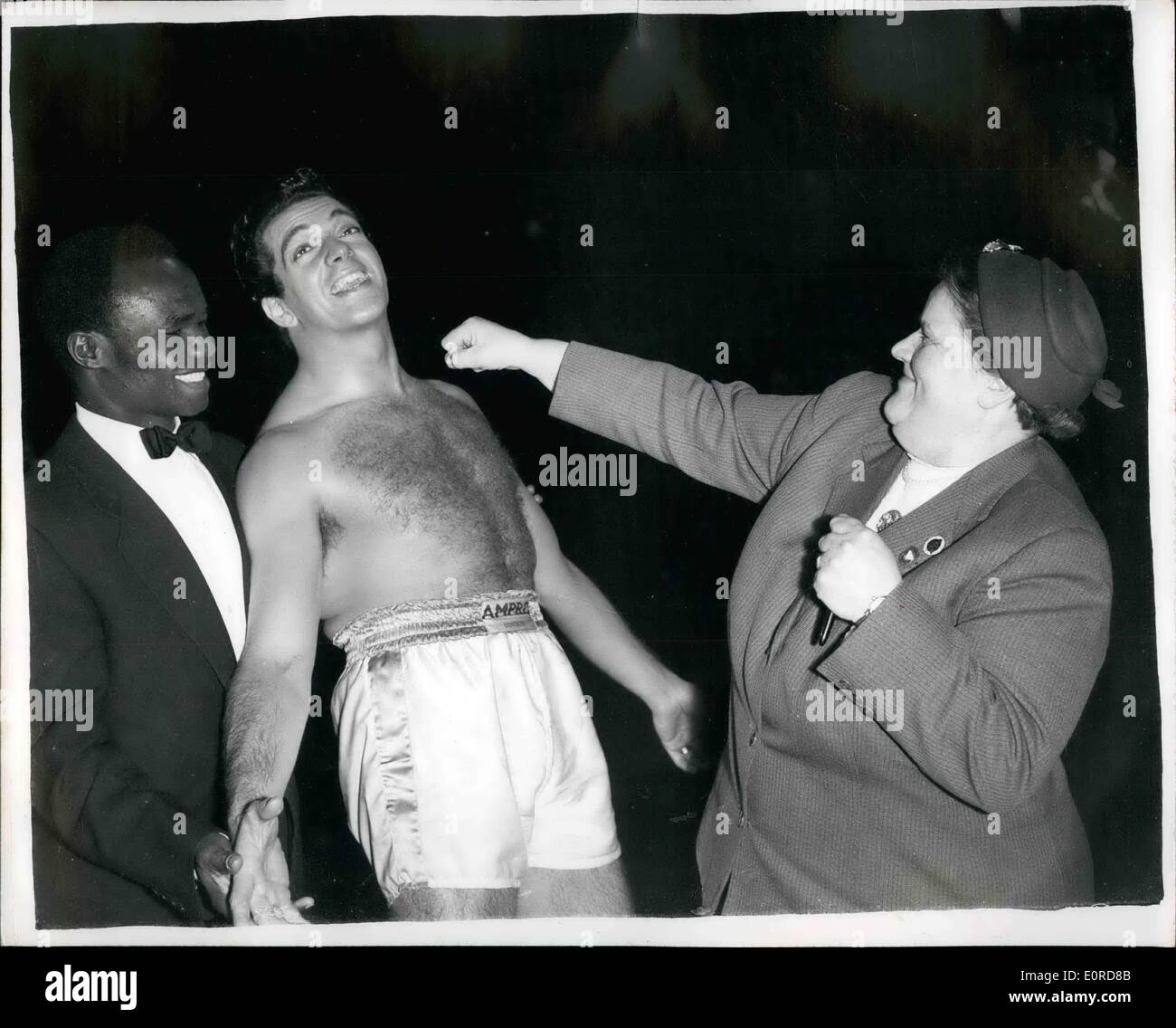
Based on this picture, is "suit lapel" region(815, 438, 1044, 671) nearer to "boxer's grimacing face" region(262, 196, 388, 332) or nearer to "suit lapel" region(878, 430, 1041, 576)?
"suit lapel" region(878, 430, 1041, 576)

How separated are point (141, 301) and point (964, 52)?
1548 mm

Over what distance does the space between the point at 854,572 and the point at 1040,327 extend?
53 centimetres

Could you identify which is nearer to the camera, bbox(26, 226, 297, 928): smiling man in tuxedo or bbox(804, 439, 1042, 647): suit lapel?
bbox(804, 439, 1042, 647): suit lapel

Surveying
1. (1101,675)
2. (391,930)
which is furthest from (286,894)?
(1101,675)

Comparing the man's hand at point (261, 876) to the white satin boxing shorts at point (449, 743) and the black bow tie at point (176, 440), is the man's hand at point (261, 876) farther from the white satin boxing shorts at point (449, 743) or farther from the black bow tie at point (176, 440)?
the black bow tie at point (176, 440)

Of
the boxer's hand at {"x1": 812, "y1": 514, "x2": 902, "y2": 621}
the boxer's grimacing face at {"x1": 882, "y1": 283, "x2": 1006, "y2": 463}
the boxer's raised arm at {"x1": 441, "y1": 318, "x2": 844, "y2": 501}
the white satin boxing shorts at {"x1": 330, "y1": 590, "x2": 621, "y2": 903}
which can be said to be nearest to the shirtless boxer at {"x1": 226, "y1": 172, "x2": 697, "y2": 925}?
the white satin boxing shorts at {"x1": 330, "y1": 590, "x2": 621, "y2": 903}

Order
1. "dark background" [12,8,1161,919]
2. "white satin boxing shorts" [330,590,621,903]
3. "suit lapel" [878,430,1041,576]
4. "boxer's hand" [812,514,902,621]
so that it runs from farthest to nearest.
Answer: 1. "dark background" [12,8,1161,919]
2. "white satin boxing shorts" [330,590,621,903]
3. "suit lapel" [878,430,1041,576]
4. "boxer's hand" [812,514,902,621]

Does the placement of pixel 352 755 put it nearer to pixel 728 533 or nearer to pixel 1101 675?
pixel 728 533

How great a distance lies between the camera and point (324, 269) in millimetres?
2131

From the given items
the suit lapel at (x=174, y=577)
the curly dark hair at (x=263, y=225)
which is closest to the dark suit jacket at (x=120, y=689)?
the suit lapel at (x=174, y=577)

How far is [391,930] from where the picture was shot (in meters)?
2.15

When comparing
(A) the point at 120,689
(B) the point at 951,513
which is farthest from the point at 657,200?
(A) the point at 120,689

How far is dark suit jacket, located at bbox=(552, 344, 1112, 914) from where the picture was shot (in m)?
1.85

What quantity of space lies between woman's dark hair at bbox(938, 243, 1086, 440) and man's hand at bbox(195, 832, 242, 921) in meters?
1.49
